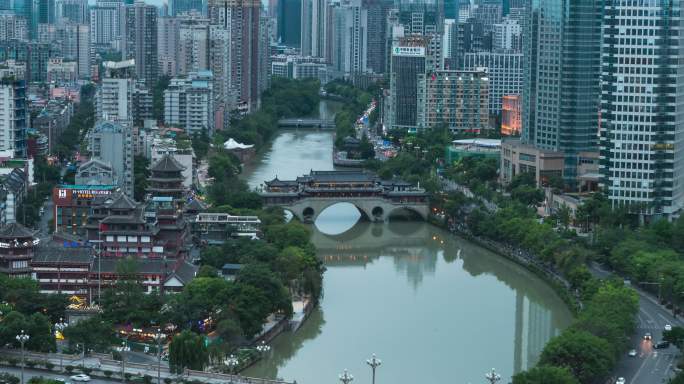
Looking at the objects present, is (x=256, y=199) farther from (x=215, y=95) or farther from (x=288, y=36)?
(x=288, y=36)

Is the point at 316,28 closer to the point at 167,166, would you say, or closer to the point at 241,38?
the point at 241,38

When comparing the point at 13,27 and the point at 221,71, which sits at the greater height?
the point at 13,27

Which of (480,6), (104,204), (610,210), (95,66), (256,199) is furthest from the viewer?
(480,6)

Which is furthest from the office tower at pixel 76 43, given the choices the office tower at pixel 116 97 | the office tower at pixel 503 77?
the office tower at pixel 116 97

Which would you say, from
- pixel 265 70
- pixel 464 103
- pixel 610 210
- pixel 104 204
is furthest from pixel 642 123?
pixel 265 70

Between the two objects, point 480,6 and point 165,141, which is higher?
point 480,6

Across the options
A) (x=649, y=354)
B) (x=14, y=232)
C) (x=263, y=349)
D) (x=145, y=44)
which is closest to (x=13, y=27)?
(x=145, y=44)
